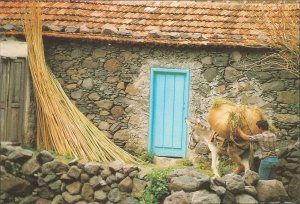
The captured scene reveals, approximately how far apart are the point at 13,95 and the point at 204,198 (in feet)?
14.1

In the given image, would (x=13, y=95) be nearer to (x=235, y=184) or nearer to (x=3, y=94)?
(x=3, y=94)

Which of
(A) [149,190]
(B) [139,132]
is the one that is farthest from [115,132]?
(A) [149,190]

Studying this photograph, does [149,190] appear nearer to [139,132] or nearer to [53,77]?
[139,132]

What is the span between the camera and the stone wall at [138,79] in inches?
350

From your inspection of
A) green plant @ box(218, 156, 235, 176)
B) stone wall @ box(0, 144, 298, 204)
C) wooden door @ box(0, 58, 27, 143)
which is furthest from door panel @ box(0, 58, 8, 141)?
green plant @ box(218, 156, 235, 176)

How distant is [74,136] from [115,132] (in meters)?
1.08

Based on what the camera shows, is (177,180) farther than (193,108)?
No

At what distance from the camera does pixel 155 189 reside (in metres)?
6.85

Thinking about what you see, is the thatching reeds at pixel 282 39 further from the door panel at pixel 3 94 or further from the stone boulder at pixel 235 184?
the door panel at pixel 3 94

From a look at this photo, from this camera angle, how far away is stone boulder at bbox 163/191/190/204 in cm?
639

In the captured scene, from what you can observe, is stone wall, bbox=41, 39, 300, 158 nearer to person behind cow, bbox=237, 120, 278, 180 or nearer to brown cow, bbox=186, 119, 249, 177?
brown cow, bbox=186, 119, 249, 177

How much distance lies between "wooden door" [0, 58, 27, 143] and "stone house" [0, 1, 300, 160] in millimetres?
18

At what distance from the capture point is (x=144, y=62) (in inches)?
359

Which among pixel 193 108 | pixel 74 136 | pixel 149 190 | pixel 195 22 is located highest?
pixel 195 22
